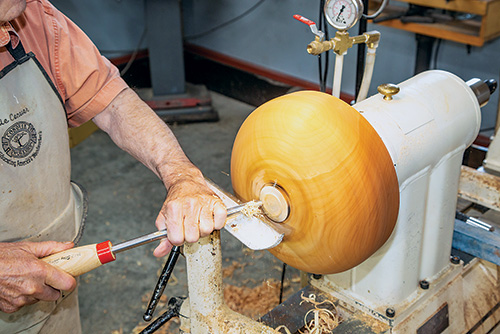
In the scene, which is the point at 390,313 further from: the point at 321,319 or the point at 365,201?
the point at 365,201

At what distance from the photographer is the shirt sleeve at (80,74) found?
1329mm

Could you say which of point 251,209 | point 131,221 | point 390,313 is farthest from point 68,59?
point 131,221

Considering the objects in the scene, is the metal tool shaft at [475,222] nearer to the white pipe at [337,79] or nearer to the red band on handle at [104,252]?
the white pipe at [337,79]

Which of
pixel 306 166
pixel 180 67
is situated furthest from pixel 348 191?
pixel 180 67

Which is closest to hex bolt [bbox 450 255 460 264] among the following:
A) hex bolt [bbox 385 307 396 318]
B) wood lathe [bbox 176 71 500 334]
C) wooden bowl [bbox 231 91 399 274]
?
wood lathe [bbox 176 71 500 334]

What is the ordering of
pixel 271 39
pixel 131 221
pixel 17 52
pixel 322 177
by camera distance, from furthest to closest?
pixel 271 39 → pixel 131 221 → pixel 17 52 → pixel 322 177

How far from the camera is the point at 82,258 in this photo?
3.37 feet

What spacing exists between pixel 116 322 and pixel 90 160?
1.51 metres

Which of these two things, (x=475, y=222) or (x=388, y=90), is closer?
(x=388, y=90)

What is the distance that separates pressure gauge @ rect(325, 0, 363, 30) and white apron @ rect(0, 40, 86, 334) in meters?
0.75

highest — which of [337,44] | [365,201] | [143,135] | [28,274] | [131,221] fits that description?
[337,44]

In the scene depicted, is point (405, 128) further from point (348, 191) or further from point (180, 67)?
point (180, 67)

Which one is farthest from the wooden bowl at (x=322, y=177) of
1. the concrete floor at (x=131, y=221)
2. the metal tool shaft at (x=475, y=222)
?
the concrete floor at (x=131, y=221)

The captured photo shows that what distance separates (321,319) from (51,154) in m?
0.75
